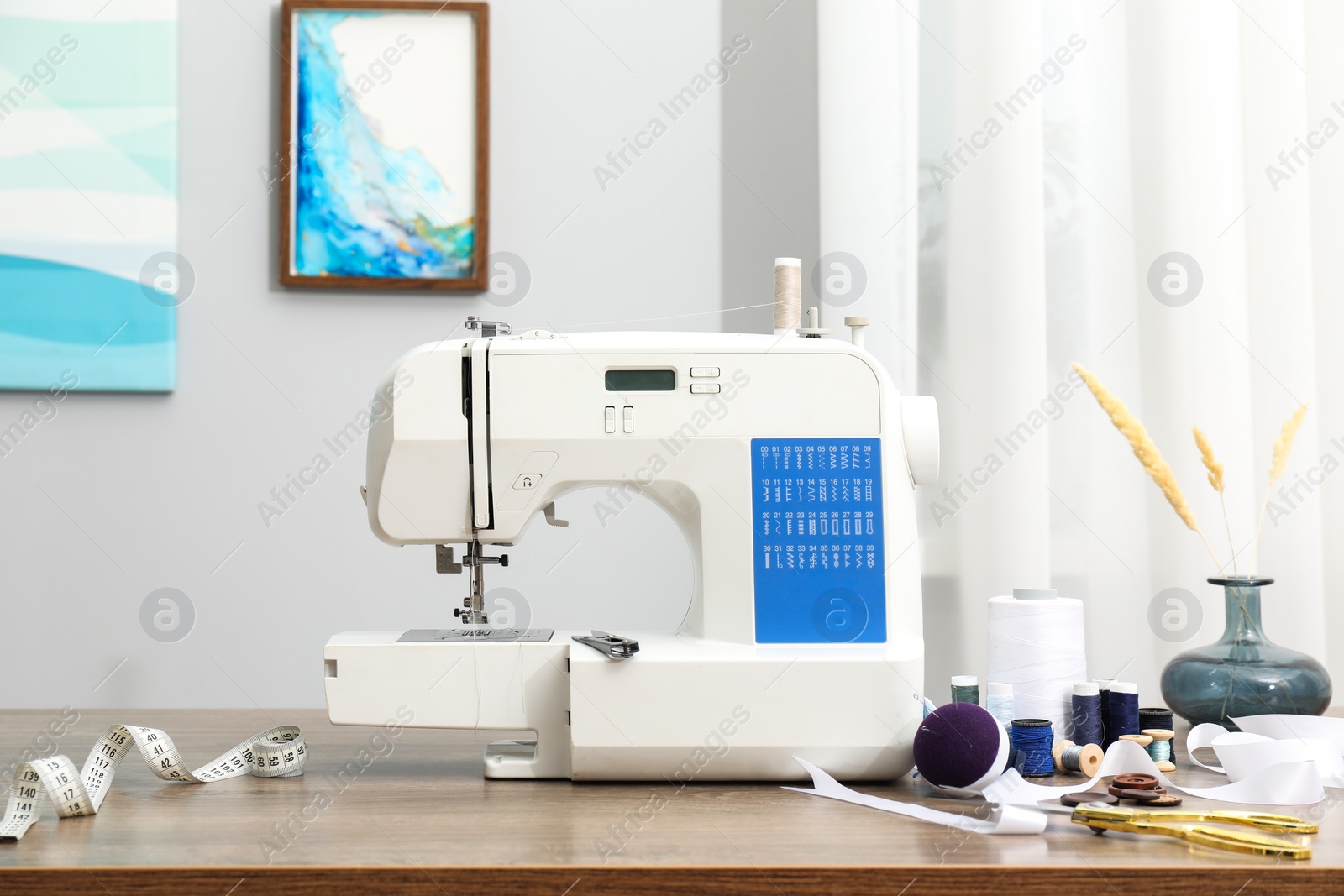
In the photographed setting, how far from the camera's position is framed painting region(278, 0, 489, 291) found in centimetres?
201

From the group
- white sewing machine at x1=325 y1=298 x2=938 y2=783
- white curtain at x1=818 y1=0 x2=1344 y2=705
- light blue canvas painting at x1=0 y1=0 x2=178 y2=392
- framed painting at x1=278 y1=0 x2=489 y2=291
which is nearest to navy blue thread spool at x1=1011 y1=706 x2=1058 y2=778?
white sewing machine at x1=325 y1=298 x2=938 y2=783

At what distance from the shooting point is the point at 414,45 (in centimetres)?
204

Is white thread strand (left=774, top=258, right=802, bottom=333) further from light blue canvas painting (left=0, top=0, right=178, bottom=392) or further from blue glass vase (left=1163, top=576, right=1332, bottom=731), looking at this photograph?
light blue canvas painting (left=0, top=0, right=178, bottom=392)

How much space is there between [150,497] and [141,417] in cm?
15

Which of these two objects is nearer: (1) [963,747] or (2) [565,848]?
(2) [565,848]

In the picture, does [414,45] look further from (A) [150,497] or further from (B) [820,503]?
(B) [820,503]

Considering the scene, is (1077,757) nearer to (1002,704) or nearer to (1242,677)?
(1002,704)

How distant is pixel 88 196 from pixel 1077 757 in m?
1.92

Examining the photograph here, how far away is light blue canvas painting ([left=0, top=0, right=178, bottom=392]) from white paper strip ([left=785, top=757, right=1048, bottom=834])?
150 cm

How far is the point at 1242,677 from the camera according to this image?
130 cm

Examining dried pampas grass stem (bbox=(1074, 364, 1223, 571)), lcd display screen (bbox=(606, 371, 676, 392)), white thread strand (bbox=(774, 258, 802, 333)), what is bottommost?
dried pampas grass stem (bbox=(1074, 364, 1223, 571))

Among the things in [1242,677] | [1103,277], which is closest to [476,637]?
[1242,677]

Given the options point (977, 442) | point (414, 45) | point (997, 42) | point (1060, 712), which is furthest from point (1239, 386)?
point (414, 45)

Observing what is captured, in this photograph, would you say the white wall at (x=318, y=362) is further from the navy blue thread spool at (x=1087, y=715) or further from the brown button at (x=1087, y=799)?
the brown button at (x=1087, y=799)
